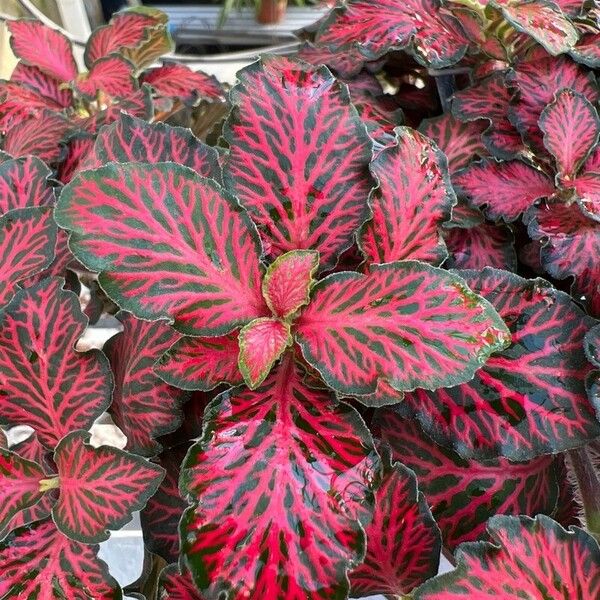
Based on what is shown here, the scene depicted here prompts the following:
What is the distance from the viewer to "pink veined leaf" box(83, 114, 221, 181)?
0.54 meters

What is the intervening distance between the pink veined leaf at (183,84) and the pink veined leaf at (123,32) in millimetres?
49

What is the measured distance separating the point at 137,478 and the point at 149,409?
0.06m

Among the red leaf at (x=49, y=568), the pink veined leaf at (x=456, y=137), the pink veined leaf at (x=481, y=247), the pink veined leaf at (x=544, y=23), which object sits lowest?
the red leaf at (x=49, y=568)

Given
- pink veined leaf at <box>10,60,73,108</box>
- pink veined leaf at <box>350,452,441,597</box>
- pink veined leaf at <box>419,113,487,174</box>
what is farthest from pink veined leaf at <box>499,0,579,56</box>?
pink veined leaf at <box>10,60,73,108</box>

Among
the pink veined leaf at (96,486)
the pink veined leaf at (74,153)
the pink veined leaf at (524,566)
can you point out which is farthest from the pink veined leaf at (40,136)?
the pink veined leaf at (524,566)

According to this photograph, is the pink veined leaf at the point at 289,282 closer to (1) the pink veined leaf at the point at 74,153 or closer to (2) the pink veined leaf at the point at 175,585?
(2) the pink veined leaf at the point at 175,585

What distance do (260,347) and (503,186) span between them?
1.18 ft

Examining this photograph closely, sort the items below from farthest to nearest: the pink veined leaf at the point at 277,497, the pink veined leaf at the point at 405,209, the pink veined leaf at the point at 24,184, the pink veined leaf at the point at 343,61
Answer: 1. the pink veined leaf at the point at 343,61
2. the pink veined leaf at the point at 24,184
3. the pink veined leaf at the point at 405,209
4. the pink veined leaf at the point at 277,497

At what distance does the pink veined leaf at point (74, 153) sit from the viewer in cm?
70

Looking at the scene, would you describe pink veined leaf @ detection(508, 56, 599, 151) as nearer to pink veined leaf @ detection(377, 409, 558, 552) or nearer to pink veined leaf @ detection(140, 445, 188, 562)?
pink veined leaf @ detection(377, 409, 558, 552)

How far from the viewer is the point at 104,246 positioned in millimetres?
427

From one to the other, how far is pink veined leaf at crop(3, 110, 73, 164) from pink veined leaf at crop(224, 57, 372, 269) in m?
0.31

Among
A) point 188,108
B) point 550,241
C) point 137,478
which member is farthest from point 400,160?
point 188,108

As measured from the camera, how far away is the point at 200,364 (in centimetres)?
48
